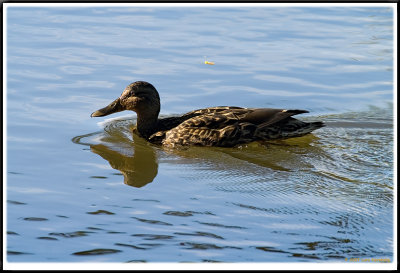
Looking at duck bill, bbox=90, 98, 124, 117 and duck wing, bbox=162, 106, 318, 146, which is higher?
duck bill, bbox=90, 98, 124, 117

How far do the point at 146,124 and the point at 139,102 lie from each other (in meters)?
0.33

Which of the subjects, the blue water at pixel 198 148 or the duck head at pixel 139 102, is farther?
the duck head at pixel 139 102

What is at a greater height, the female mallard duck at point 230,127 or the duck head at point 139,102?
the duck head at point 139,102

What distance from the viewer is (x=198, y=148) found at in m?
8.66

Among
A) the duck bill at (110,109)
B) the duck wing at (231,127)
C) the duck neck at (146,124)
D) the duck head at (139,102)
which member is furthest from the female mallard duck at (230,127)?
the duck bill at (110,109)

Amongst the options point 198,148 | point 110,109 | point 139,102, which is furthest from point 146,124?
point 198,148

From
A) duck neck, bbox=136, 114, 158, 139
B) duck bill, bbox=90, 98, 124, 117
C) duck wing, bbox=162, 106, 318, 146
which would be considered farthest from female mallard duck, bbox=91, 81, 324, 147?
duck bill, bbox=90, 98, 124, 117

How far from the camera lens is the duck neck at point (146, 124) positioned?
30.2 ft

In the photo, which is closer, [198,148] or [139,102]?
[198,148]

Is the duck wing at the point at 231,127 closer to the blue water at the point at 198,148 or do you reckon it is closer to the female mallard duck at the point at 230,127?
the female mallard duck at the point at 230,127

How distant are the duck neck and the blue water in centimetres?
23

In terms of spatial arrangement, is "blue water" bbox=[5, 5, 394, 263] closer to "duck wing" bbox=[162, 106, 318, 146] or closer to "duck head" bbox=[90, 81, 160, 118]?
"duck wing" bbox=[162, 106, 318, 146]

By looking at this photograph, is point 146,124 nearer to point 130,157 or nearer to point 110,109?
point 110,109

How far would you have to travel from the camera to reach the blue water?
570 centimetres
